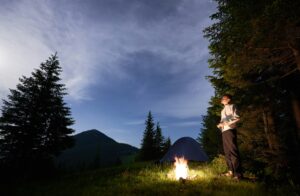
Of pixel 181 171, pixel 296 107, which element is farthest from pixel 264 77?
pixel 181 171

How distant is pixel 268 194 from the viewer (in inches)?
233

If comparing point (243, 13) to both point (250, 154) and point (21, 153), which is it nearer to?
point (250, 154)

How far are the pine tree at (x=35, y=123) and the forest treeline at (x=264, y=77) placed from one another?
18.2m

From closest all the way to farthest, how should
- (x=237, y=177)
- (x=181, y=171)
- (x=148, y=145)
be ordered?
(x=237, y=177), (x=181, y=171), (x=148, y=145)

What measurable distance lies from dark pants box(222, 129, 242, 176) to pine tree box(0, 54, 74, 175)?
1965 cm

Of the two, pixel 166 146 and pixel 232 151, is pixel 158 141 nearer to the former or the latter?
pixel 166 146

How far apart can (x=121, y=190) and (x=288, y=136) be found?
27.3 ft

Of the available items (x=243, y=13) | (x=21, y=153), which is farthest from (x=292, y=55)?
(x=21, y=153)

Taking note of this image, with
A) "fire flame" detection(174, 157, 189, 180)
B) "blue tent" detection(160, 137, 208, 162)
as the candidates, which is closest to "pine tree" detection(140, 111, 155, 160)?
"blue tent" detection(160, 137, 208, 162)

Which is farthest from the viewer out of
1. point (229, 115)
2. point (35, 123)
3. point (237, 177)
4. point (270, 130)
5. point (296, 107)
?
point (35, 123)

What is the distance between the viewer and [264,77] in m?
11.2

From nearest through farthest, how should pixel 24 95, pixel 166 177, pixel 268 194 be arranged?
pixel 268 194, pixel 166 177, pixel 24 95

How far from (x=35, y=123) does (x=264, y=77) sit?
20837 mm

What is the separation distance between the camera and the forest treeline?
23.6 ft
